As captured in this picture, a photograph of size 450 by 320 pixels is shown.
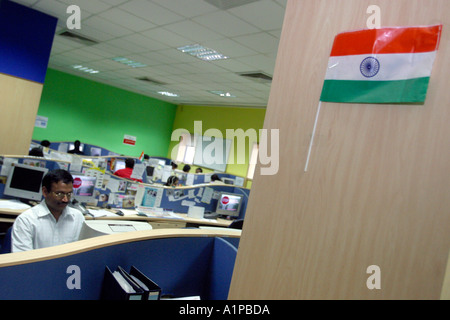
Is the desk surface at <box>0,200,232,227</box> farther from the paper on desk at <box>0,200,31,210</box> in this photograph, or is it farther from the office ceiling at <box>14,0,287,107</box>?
the office ceiling at <box>14,0,287,107</box>

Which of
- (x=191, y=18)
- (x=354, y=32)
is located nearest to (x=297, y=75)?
(x=354, y=32)

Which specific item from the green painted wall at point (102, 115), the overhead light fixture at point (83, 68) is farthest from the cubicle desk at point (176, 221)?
the green painted wall at point (102, 115)

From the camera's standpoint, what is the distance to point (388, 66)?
30.0 inches

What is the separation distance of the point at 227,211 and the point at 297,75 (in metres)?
4.43

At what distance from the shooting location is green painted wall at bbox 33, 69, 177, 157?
375 inches

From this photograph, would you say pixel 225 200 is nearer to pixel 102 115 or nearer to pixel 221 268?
pixel 221 268

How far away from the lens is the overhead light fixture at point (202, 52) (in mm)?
4957

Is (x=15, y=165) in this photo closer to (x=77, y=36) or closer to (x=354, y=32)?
(x=77, y=36)

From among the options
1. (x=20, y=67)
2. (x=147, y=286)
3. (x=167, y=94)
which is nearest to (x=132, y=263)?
(x=147, y=286)

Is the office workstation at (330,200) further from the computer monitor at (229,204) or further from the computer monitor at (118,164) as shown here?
the computer monitor at (118,164)

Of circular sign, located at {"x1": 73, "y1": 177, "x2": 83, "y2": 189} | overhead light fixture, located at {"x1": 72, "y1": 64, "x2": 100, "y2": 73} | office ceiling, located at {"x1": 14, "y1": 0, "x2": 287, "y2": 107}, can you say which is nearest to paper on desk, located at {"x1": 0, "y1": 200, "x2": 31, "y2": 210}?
circular sign, located at {"x1": 73, "y1": 177, "x2": 83, "y2": 189}

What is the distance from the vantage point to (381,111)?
2.49 ft

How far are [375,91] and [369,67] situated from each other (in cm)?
7

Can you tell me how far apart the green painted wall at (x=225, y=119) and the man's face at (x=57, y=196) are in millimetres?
6370
